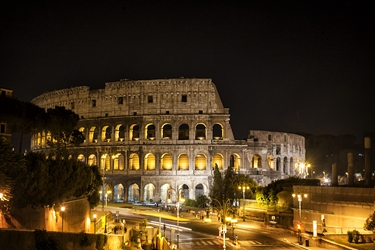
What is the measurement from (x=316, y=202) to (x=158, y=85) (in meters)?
28.1

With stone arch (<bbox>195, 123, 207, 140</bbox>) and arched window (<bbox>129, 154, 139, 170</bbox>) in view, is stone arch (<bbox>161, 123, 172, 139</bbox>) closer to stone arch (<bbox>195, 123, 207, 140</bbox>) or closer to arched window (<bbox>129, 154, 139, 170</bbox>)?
stone arch (<bbox>195, 123, 207, 140</bbox>)

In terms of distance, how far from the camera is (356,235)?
25531 mm

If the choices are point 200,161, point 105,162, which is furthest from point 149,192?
point 200,161

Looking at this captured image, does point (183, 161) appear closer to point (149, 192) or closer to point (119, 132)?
point (149, 192)

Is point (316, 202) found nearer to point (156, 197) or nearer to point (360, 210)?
point (360, 210)

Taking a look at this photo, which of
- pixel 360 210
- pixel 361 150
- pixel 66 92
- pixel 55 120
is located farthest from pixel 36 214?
pixel 361 150

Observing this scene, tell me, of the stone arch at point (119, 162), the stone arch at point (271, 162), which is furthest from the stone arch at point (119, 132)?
the stone arch at point (271, 162)

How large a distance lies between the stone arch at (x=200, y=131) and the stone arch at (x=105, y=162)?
12.4 meters

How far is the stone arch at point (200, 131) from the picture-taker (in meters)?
56.2

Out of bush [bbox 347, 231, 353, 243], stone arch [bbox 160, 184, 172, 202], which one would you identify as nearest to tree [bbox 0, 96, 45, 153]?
bush [bbox 347, 231, 353, 243]

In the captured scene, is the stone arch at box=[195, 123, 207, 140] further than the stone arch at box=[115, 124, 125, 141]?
No

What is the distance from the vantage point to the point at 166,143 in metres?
55.1

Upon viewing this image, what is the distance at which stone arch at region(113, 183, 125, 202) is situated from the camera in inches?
2238

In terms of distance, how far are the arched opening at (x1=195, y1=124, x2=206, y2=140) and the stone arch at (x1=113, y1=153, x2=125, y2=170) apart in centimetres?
1056
